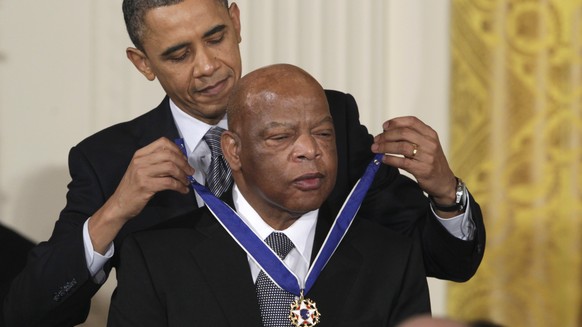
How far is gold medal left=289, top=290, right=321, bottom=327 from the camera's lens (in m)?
2.73

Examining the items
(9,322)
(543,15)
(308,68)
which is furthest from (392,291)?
(543,15)

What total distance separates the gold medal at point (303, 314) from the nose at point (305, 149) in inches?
11.4

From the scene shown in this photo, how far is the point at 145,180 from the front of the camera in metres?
2.90

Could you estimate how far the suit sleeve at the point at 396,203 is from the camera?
311cm

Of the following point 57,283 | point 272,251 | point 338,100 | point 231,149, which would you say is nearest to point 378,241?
point 272,251

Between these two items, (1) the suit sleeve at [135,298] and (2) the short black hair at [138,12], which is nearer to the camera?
(1) the suit sleeve at [135,298]

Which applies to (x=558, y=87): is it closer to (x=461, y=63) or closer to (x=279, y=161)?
(x=461, y=63)

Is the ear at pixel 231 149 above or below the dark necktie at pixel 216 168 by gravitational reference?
above

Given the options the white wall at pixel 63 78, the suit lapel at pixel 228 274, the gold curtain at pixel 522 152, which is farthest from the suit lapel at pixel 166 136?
the gold curtain at pixel 522 152

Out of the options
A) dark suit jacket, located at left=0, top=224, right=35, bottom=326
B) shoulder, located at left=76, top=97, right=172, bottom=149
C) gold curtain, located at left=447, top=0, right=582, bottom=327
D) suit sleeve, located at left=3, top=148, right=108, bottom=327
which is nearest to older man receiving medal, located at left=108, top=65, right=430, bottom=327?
suit sleeve, located at left=3, top=148, right=108, bottom=327

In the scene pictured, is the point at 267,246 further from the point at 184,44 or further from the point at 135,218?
the point at 184,44

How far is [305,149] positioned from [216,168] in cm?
44

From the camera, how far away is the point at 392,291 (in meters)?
2.82

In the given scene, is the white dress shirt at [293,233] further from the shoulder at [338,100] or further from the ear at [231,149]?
the shoulder at [338,100]
